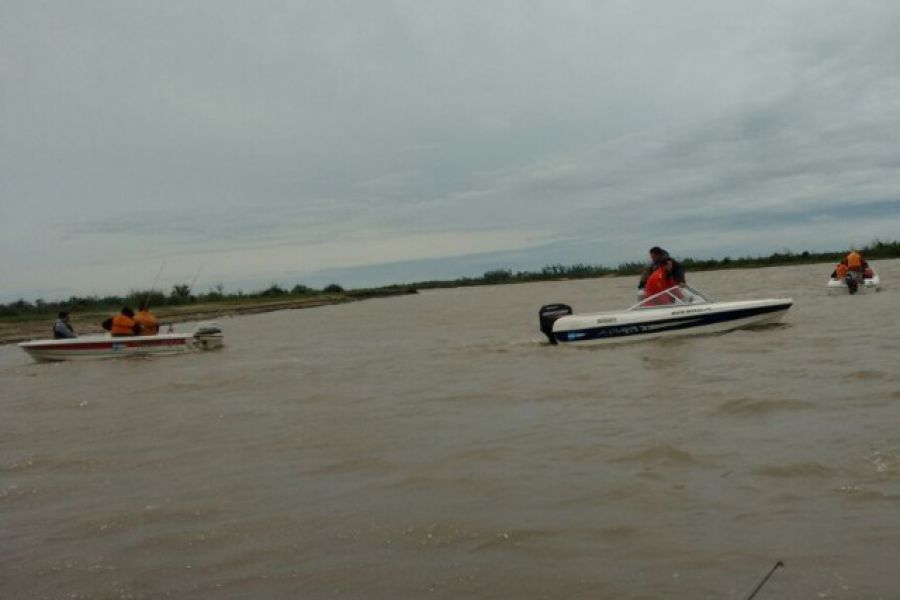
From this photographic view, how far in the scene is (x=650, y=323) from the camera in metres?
15.1

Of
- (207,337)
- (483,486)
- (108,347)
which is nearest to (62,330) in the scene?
(108,347)

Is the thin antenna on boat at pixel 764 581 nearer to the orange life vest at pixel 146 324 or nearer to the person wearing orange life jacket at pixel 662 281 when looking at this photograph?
the person wearing orange life jacket at pixel 662 281

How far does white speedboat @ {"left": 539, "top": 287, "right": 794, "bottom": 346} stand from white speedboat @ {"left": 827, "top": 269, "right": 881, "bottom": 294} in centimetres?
1100

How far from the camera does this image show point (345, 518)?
5293 mm

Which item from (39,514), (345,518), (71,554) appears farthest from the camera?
(39,514)

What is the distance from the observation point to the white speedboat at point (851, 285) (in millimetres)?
24797

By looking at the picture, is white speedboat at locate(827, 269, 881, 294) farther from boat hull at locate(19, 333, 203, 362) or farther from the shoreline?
the shoreline

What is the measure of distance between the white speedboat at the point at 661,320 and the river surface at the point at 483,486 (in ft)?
9.61

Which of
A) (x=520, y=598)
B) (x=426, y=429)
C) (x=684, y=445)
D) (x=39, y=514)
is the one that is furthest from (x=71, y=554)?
(x=684, y=445)

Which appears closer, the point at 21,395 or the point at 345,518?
the point at 345,518

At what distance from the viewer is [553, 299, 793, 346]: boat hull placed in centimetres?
1514

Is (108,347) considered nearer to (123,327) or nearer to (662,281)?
(123,327)

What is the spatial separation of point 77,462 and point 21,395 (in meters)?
7.86

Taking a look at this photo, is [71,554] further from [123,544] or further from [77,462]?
[77,462]
